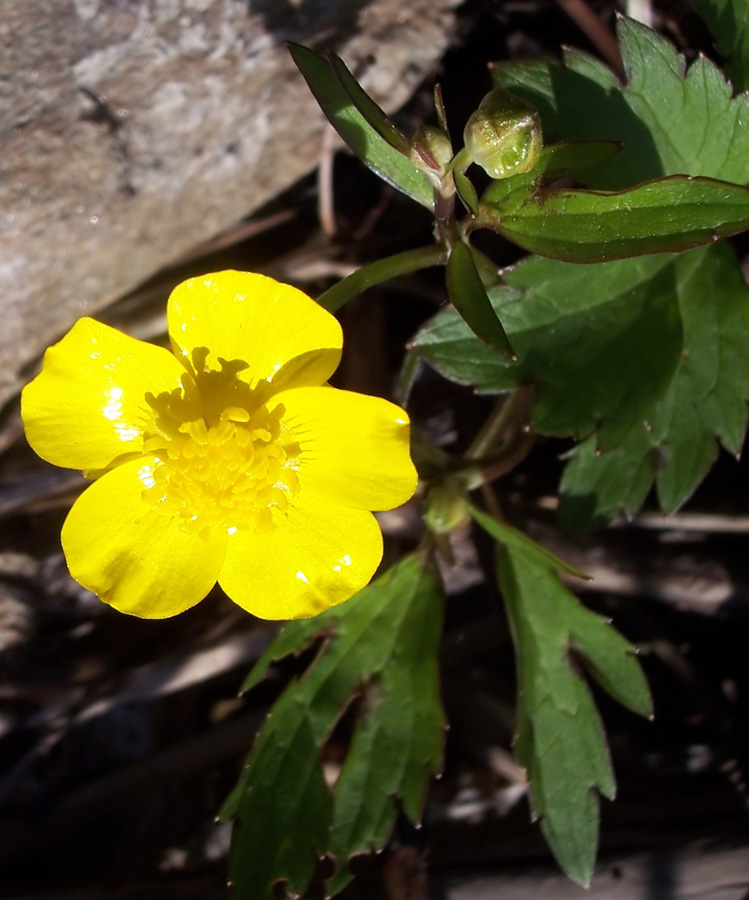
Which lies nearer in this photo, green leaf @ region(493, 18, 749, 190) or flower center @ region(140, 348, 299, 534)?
flower center @ region(140, 348, 299, 534)

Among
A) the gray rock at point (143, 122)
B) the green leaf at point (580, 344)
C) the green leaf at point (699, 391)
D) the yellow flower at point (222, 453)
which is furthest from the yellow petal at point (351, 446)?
the gray rock at point (143, 122)

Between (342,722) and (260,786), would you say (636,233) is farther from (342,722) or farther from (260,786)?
(342,722)

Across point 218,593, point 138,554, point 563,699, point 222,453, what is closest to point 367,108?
point 222,453

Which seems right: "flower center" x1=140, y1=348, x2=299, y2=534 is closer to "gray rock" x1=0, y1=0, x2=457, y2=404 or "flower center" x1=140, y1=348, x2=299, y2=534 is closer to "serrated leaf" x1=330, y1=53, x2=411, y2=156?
"serrated leaf" x1=330, y1=53, x2=411, y2=156

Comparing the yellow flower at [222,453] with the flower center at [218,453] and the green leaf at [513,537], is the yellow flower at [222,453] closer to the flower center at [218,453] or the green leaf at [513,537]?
the flower center at [218,453]

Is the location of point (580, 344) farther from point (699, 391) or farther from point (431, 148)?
point (431, 148)

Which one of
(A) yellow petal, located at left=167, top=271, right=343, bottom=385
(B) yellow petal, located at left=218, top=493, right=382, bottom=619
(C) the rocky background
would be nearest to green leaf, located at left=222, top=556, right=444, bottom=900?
(C) the rocky background
